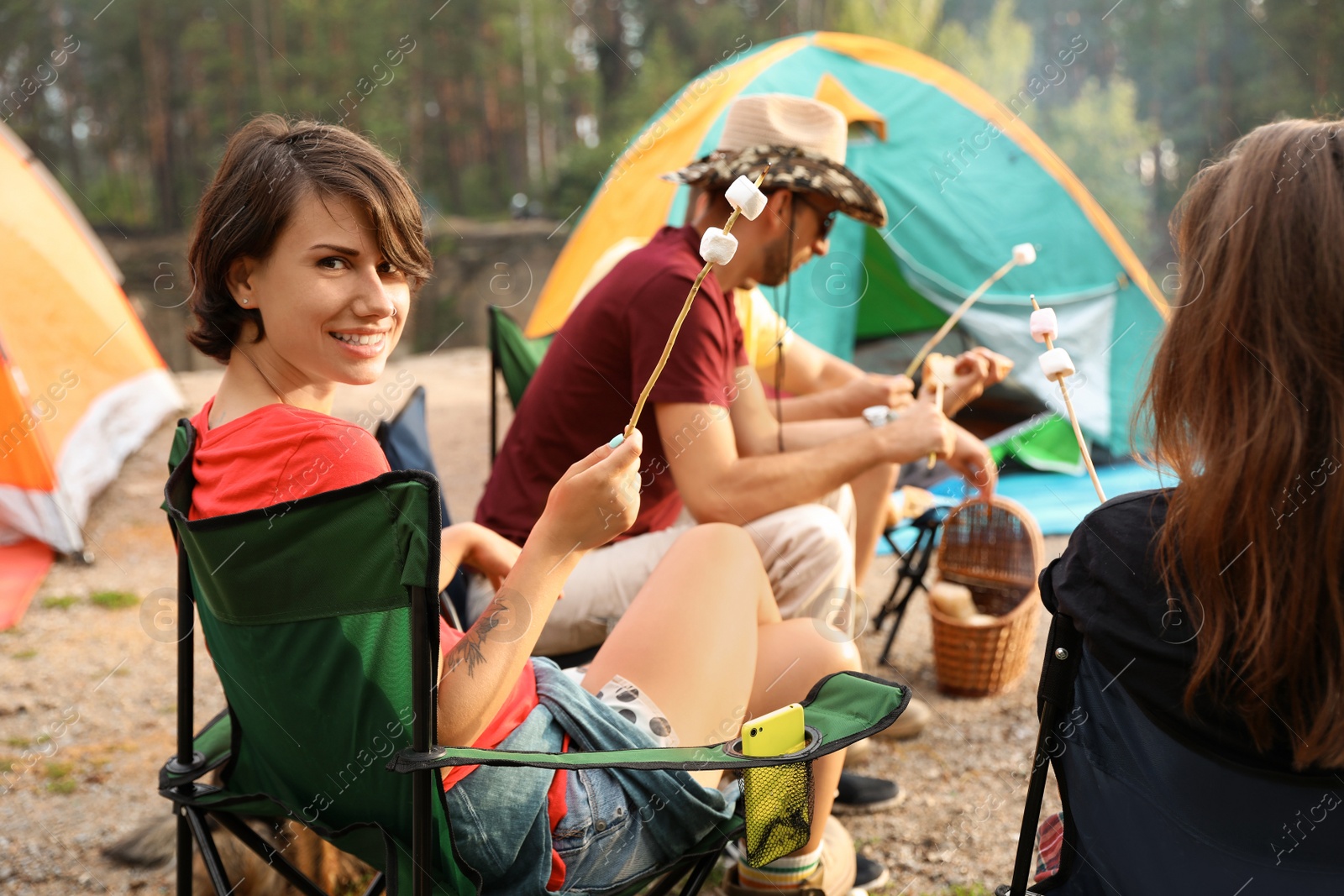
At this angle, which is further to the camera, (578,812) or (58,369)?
(58,369)

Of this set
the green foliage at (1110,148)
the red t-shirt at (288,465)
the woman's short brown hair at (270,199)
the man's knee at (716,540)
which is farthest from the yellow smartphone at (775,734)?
the green foliage at (1110,148)

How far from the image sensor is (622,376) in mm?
2000

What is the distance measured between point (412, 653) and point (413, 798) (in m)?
0.16

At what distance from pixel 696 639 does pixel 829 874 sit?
0.52 m

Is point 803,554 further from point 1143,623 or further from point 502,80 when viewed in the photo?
point 502,80

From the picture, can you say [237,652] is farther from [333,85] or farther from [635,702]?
[333,85]

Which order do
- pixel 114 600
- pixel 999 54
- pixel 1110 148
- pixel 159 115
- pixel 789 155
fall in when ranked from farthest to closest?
1. pixel 999 54
2. pixel 1110 148
3. pixel 159 115
4. pixel 114 600
5. pixel 789 155

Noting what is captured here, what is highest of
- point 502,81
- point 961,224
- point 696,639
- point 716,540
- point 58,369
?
point 502,81

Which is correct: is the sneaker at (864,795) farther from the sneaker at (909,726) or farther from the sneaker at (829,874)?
the sneaker at (829,874)

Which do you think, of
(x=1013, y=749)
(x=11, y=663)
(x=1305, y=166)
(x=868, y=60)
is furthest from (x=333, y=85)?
(x=1305, y=166)

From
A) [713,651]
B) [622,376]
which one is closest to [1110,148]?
[622,376]

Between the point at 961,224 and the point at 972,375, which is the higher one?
the point at 961,224

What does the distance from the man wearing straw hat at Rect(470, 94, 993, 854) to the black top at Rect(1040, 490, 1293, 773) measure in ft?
2.97

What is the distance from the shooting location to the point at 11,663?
3.08m
